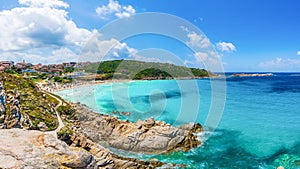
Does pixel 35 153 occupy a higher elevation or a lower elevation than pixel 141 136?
higher

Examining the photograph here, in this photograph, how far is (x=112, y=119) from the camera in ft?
77.8

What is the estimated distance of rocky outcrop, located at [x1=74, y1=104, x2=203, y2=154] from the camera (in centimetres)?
1895

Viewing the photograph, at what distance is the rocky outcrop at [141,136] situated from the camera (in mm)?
18953

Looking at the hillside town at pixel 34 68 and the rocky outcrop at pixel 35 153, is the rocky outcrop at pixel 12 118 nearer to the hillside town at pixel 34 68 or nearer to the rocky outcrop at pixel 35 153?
the rocky outcrop at pixel 35 153

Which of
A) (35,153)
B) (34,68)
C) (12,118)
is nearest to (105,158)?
(12,118)

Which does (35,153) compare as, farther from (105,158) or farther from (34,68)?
(34,68)

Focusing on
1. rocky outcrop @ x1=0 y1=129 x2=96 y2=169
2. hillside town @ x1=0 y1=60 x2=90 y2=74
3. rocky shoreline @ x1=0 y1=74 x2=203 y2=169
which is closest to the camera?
rocky outcrop @ x1=0 y1=129 x2=96 y2=169

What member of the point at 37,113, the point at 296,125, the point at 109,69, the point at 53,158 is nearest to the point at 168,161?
the point at 53,158

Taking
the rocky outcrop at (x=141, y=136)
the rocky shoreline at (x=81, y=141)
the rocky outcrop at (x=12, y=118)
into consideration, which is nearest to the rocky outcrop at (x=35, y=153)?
the rocky shoreline at (x=81, y=141)

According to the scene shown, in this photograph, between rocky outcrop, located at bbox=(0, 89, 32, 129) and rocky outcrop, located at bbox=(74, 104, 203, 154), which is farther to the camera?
rocky outcrop, located at bbox=(74, 104, 203, 154)

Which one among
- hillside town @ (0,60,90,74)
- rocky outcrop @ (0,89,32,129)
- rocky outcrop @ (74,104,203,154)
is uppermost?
hillside town @ (0,60,90,74)

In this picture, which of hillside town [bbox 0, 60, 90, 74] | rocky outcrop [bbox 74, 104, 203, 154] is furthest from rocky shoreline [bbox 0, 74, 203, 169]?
hillside town [bbox 0, 60, 90, 74]

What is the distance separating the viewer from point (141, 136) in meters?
19.8

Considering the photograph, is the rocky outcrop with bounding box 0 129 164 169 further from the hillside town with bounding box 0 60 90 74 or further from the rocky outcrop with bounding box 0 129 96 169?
the hillside town with bounding box 0 60 90 74
